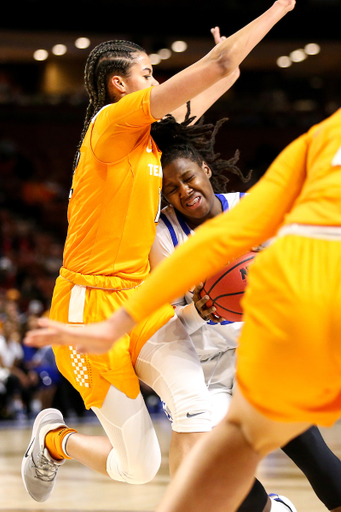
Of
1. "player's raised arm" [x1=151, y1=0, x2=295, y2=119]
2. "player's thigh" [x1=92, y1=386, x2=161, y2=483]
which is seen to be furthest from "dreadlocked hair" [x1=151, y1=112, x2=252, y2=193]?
"player's thigh" [x1=92, y1=386, x2=161, y2=483]

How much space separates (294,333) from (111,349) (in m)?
1.42

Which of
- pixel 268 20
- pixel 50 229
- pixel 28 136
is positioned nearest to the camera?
pixel 268 20

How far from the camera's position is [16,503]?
4441 mm

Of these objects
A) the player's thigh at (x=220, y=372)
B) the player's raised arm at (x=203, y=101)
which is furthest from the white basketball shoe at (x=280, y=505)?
the player's raised arm at (x=203, y=101)

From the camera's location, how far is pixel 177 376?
2.88 m

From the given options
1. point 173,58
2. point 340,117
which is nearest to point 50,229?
point 173,58

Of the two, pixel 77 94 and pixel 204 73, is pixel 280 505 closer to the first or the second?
pixel 204 73

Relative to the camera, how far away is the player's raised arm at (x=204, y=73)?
2689 mm

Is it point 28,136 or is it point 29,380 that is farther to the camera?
point 28,136

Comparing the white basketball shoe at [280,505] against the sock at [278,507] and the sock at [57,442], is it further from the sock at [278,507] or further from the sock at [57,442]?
the sock at [57,442]

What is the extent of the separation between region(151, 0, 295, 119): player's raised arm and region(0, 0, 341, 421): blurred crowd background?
859cm

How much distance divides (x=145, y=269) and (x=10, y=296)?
8371 millimetres

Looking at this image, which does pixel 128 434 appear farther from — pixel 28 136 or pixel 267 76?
pixel 267 76

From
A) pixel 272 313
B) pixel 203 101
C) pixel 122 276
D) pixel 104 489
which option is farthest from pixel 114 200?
pixel 104 489
